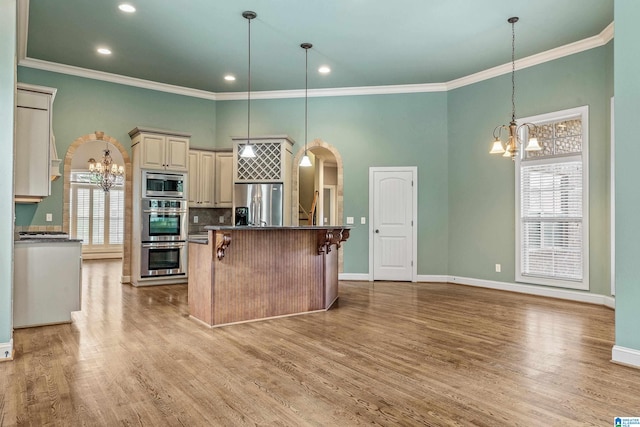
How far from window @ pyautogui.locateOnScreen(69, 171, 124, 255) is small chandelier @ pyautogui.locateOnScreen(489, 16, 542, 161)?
10.6m

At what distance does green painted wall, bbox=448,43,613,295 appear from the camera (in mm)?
5266

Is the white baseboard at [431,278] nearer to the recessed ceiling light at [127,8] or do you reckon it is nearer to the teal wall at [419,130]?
the teal wall at [419,130]

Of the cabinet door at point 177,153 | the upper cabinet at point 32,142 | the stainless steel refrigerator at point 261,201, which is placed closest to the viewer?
the upper cabinet at point 32,142

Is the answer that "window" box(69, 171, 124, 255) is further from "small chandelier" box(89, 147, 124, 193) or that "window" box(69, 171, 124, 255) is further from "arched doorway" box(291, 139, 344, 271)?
"arched doorway" box(291, 139, 344, 271)

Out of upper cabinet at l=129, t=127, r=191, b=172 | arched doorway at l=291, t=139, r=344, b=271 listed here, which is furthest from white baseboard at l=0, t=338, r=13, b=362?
arched doorway at l=291, t=139, r=344, b=271

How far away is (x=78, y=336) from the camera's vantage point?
12.4ft

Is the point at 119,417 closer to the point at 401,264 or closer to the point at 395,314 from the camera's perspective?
the point at 395,314

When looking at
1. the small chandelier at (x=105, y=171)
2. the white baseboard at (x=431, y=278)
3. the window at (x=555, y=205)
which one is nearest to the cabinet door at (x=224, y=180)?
the white baseboard at (x=431, y=278)

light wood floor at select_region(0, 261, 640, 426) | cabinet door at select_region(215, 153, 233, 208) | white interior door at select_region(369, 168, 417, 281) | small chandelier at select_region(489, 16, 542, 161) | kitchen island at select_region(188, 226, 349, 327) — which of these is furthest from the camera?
cabinet door at select_region(215, 153, 233, 208)

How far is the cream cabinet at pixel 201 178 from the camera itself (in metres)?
7.15

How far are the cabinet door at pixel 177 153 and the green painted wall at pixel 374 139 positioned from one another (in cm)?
95

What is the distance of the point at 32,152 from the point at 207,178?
3373 mm

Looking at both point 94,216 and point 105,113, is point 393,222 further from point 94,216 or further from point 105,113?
point 94,216

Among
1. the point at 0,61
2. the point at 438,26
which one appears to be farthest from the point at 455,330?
the point at 0,61
